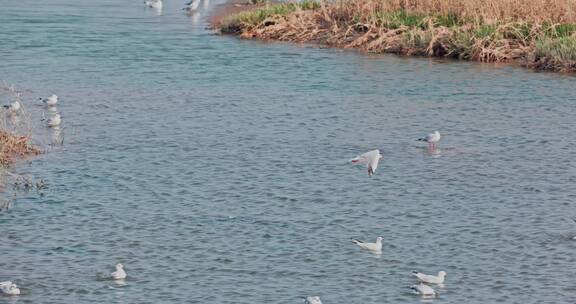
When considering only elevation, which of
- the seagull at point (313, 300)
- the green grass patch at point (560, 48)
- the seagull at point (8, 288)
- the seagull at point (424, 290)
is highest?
the green grass patch at point (560, 48)

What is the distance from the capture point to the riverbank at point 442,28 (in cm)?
2767

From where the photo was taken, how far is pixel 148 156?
1925cm

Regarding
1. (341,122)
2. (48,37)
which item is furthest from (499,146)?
(48,37)

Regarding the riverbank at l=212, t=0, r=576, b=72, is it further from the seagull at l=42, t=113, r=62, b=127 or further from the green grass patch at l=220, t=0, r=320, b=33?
the seagull at l=42, t=113, r=62, b=127

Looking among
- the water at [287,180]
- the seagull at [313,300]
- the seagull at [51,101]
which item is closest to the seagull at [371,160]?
the water at [287,180]

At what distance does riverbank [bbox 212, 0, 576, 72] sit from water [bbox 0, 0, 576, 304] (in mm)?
610

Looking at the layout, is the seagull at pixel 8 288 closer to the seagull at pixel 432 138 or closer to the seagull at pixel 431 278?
the seagull at pixel 431 278

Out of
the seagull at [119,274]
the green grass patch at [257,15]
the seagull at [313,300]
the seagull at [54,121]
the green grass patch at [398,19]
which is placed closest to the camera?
the seagull at [313,300]

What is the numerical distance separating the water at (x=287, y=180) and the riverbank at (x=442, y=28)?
2.00 feet

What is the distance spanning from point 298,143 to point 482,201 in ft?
14.1

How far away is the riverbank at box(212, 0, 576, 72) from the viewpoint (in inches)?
1089

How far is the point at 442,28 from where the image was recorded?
2888cm

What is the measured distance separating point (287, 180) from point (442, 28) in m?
12.1

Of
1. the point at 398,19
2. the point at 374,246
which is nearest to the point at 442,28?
the point at 398,19
